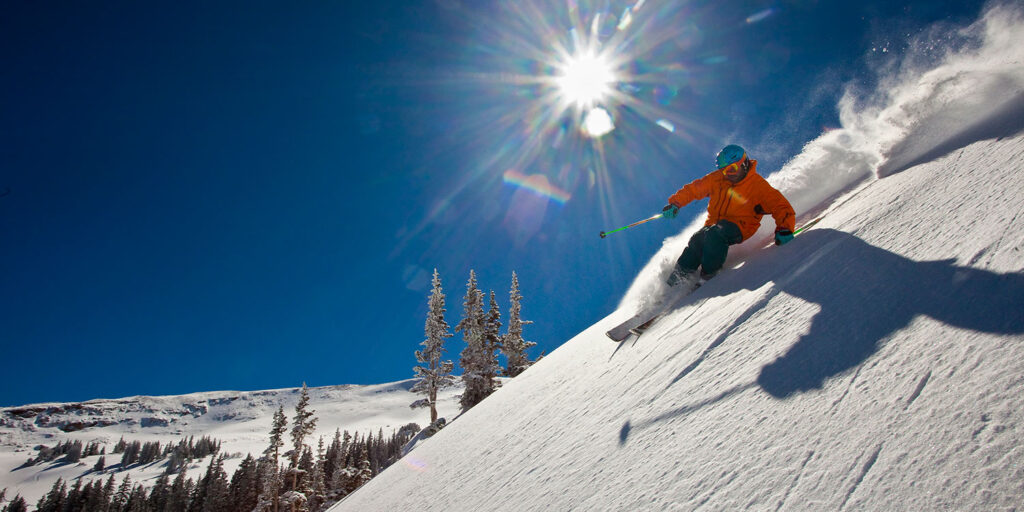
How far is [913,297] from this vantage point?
1.81 m

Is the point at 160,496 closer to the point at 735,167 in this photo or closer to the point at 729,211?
the point at 729,211

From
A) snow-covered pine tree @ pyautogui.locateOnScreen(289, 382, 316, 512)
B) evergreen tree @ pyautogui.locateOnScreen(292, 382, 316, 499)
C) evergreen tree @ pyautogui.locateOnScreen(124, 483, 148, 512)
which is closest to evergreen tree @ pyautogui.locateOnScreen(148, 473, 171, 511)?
evergreen tree @ pyautogui.locateOnScreen(124, 483, 148, 512)

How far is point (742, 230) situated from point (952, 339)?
3835 mm

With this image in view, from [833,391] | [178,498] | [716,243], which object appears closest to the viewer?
[833,391]

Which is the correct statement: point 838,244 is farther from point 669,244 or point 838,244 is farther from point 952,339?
point 669,244

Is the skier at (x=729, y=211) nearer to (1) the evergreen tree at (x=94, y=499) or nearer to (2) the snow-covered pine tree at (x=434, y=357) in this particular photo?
(2) the snow-covered pine tree at (x=434, y=357)

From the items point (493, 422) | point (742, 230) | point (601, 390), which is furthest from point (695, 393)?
point (742, 230)

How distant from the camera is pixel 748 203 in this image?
16.0 ft

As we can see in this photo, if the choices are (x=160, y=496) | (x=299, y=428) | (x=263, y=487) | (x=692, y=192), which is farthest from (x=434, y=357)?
(x=160, y=496)

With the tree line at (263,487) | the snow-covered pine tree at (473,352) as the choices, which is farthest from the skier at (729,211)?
the tree line at (263,487)

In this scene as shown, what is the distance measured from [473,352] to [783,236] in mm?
22268

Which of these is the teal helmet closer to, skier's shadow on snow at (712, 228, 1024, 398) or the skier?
the skier

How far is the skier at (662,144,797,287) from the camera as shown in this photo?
15.8ft

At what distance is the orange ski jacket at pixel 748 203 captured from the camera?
15.0 feet
